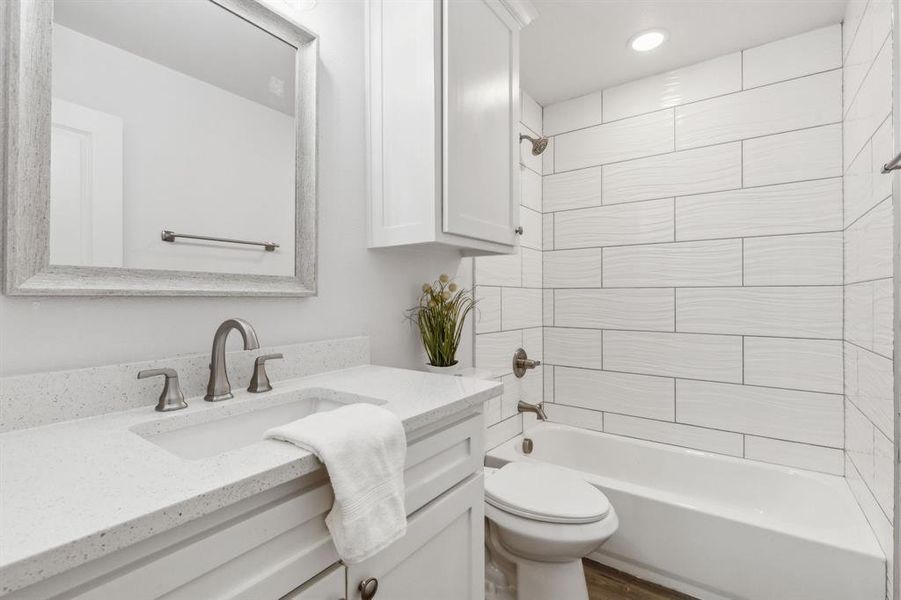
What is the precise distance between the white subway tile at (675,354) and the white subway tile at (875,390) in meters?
0.47

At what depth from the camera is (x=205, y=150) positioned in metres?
1.02

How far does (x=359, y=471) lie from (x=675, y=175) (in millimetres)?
2161

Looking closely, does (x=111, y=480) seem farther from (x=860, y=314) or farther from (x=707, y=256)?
(x=707, y=256)

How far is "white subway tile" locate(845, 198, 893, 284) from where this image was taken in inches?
48.8

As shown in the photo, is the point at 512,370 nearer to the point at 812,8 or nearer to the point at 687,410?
the point at 687,410

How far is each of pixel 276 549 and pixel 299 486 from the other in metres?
0.09

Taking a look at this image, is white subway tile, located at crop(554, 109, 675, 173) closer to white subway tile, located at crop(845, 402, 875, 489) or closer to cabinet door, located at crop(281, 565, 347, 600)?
white subway tile, located at crop(845, 402, 875, 489)

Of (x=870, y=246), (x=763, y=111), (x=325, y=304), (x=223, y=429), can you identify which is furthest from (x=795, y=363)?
(x=223, y=429)

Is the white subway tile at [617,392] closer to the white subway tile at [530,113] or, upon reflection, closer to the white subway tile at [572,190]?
the white subway tile at [572,190]

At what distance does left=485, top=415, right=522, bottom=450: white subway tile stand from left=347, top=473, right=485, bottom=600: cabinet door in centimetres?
103

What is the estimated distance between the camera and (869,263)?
1419 millimetres

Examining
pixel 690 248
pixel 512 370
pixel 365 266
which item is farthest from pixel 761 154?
pixel 365 266

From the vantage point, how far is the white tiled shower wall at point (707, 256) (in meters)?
1.85

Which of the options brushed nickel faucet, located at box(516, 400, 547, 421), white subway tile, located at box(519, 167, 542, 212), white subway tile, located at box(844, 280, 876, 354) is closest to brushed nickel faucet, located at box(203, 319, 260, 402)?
brushed nickel faucet, located at box(516, 400, 547, 421)
